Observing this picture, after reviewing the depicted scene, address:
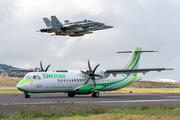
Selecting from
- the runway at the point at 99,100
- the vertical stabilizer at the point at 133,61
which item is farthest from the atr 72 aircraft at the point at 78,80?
the runway at the point at 99,100

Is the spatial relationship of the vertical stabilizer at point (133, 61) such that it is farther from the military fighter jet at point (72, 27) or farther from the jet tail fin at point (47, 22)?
the jet tail fin at point (47, 22)

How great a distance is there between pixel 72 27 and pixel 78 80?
10003mm

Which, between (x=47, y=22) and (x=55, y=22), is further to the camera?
(x=47, y=22)

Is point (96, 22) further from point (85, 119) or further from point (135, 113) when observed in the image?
point (85, 119)

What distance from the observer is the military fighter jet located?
1177 inches

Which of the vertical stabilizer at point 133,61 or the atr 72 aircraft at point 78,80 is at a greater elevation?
the vertical stabilizer at point 133,61

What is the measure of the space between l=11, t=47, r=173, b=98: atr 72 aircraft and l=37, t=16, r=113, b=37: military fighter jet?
6639 millimetres

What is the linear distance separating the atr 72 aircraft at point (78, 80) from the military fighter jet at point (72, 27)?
6.64m

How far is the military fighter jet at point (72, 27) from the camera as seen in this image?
29.9 m

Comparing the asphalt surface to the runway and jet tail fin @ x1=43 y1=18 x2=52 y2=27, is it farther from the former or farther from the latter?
jet tail fin @ x1=43 y1=18 x2=52 y2=27

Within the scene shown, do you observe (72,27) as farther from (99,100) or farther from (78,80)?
(78,80)

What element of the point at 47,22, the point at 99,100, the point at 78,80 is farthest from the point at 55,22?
the point at 78,80

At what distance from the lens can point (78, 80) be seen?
1505 inches

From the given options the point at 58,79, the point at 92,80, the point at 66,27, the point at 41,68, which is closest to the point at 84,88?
the point at 92,80
